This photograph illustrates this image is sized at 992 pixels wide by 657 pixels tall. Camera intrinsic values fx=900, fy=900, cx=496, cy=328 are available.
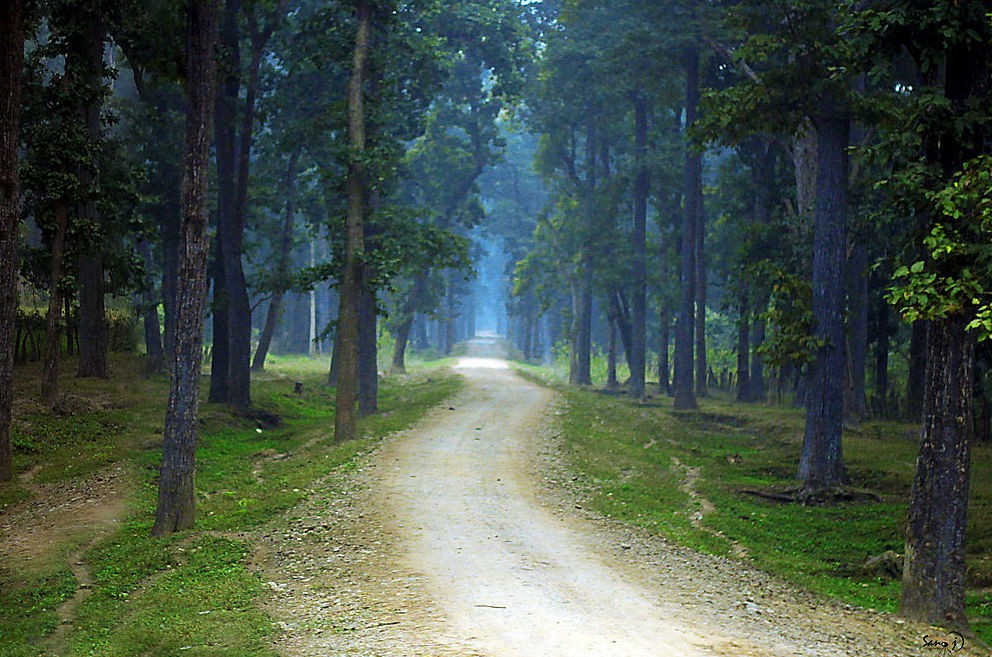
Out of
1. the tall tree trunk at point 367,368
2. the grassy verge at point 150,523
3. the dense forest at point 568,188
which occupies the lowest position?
the grassy verge at point 150,523

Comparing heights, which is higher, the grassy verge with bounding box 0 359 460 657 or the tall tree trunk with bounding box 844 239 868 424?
the tall tree trunk with bounding box 844 239 868 424

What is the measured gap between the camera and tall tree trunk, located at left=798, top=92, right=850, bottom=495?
17.7m

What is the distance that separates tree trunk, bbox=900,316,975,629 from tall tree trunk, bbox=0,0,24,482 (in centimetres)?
1459

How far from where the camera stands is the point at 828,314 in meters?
17.8

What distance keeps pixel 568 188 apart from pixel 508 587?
121 ft

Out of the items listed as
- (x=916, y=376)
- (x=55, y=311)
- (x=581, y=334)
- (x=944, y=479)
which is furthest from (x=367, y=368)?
(x=944, y=479)

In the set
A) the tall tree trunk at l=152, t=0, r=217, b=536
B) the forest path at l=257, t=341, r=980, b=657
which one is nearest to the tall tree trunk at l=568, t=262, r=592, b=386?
the forest path at l=257, t=341, r=980, b=657

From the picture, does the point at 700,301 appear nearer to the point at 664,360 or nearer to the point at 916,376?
the point at 664,360

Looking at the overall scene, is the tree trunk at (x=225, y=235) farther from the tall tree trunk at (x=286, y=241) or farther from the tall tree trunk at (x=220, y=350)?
the tall tree trunk at (x=286, y=241)

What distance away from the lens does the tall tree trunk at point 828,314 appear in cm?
1767

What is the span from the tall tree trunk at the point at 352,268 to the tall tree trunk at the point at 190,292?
724 cm

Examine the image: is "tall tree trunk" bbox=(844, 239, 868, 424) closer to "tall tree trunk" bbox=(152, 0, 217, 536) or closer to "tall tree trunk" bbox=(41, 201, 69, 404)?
"tall tree trunk" bbox=(152, 0, 217, 536)

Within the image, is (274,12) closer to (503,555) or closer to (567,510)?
(567,510)

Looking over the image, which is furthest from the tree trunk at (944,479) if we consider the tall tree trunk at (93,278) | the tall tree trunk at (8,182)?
the tall tree trunk at (93,278)
